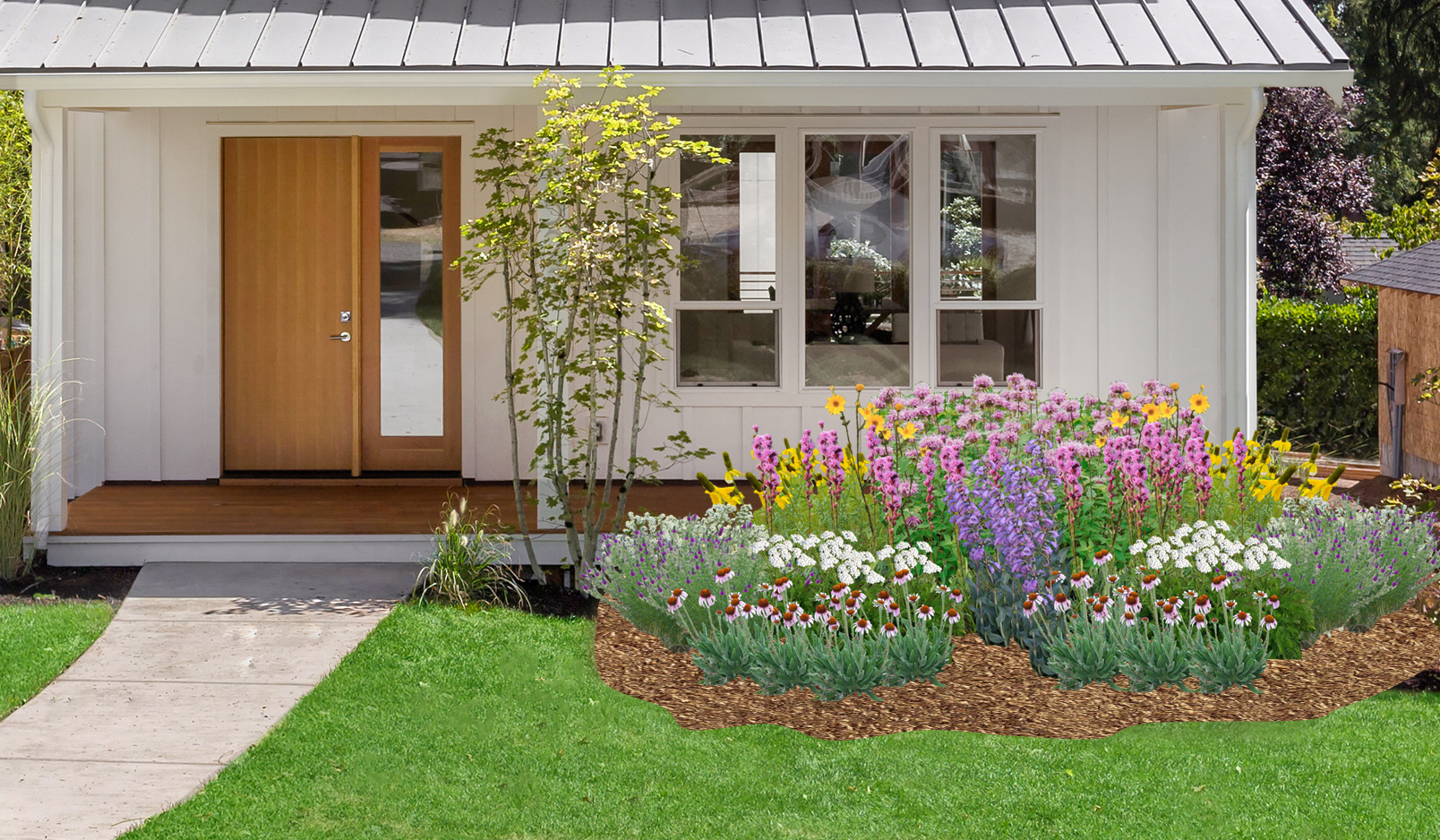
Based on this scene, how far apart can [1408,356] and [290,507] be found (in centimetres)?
981

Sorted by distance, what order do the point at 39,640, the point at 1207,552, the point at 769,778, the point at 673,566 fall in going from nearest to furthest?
the point at 769,778
the point at 1207,552
the point at 673,566
the point at 39,640

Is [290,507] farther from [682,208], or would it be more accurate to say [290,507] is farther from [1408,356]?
[1408,356]

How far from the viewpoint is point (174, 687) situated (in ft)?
18.9

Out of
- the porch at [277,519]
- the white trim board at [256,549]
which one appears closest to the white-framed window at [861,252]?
the porch at [277,519]

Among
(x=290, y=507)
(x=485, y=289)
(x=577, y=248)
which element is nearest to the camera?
(x=577, y=248)

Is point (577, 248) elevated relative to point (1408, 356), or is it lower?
elevated

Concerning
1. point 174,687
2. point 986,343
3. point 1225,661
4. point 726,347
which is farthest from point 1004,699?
point 726,347

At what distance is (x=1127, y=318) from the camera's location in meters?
8.95

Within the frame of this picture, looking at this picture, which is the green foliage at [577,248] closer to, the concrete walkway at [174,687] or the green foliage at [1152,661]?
the concrete walkway at [174,687]

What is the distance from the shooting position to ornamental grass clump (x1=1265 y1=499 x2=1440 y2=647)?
598 cm

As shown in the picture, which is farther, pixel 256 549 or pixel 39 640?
pixel 256 549

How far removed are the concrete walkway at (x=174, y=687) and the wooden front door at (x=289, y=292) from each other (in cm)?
190

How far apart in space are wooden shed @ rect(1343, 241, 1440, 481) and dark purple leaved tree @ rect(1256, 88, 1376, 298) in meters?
5.68

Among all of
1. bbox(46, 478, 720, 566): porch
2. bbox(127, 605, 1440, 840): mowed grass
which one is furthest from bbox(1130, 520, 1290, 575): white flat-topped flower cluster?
bbox(46, 478, 720, 566): porch
